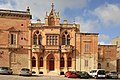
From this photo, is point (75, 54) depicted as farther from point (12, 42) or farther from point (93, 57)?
point (12, 42)

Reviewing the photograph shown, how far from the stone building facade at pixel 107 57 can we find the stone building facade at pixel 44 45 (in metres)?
7.36

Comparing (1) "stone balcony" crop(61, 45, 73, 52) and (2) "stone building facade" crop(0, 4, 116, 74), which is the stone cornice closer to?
(2) "stone building facade" crop(0, 4, 116, 74)

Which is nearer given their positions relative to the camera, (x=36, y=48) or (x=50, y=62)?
(x=36, y=48)

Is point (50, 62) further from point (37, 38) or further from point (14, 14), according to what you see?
point (14, 14)

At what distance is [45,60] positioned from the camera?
2248 inches

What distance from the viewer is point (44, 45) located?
5744 cm

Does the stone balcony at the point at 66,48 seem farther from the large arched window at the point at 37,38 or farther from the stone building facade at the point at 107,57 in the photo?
the stone building facade at the point at 107,57

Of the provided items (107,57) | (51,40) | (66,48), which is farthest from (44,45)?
(107,57)

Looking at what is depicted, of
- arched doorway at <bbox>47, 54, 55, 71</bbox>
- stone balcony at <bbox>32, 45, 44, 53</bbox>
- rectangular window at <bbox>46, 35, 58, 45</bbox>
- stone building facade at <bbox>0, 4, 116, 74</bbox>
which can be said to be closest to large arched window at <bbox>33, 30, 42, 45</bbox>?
stone building facade at <bbox>0, 4, 116, 74</bbox>

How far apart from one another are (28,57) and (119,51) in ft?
113

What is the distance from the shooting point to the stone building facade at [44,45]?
56.3 meters

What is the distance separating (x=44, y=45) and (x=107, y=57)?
16453 millimetres

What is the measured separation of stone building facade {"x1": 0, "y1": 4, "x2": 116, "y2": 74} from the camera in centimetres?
5634

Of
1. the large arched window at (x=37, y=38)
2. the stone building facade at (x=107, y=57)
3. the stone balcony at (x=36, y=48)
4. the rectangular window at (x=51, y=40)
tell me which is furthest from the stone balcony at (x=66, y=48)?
the stone building facade at (x=107, y=57)
